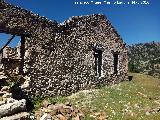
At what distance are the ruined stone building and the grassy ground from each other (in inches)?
37.5

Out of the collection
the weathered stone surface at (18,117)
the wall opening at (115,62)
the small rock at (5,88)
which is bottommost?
the weathered stone surface at (18,117)

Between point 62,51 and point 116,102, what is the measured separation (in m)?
4.32

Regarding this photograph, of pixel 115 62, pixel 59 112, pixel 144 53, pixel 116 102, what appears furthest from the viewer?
pixel 144 53

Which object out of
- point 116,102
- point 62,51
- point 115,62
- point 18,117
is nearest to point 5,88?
point 18,117

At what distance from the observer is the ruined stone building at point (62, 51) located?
1684 centimetres

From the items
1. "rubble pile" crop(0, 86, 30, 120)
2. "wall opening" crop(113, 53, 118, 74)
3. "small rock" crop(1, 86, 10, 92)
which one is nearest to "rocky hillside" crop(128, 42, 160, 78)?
"wall opening" crop(113, 53, 118, 74)

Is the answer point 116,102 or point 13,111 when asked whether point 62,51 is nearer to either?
point 116,102

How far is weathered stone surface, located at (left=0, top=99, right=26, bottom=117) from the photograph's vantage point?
451 inches

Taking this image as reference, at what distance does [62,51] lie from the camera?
19.4 meters

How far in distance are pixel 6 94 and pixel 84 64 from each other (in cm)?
830

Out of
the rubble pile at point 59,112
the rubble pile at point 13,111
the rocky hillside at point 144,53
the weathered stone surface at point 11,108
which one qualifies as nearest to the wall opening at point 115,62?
the rubble pile at point 59,112

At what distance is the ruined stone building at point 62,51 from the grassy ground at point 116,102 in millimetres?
953

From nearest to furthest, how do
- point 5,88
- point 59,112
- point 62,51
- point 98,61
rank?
1. point 5,88
2. point 59,112
3. point 62,51
4. point 98,61

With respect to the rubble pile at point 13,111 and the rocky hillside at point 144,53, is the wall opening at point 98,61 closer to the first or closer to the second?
the rubble pile at point 13,111
